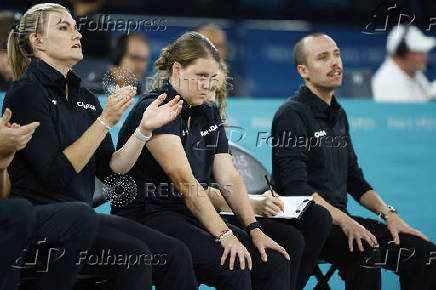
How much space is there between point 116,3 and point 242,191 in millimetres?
3618

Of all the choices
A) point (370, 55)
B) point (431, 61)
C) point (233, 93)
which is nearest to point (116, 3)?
point (233, 93)

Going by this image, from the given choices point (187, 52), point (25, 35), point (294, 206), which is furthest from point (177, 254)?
point (25, 35)

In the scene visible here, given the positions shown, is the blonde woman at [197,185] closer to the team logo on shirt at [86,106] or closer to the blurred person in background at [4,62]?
the team logo on shirt at [86,106]

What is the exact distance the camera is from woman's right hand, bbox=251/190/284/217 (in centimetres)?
280

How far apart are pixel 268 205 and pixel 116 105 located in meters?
0.83

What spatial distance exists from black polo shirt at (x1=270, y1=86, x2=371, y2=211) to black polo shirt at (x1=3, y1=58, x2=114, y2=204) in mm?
989

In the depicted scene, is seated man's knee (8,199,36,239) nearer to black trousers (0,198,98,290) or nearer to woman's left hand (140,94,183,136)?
black trousers (0,198,98,290)

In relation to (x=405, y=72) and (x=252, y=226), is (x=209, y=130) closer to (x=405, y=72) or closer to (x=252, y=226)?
(x=252, y=226)

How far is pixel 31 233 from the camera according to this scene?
2057mm

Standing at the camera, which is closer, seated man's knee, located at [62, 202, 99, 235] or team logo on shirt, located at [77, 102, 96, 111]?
seated man's knee, located at [62, 202, 99, 235]

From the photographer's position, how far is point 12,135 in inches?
82.4

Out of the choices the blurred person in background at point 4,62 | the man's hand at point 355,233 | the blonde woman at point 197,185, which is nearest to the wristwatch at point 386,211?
the man's hand at point 355,233

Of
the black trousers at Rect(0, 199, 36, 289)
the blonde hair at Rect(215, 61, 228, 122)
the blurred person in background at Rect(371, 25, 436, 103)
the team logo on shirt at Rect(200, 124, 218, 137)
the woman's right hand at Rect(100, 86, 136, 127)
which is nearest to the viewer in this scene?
the black trousers at Rect(0, 199, 36, 289)

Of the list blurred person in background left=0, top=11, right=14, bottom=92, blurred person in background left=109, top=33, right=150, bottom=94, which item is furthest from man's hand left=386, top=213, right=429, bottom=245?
blurred person in background left=0, top=11, right=14, bottom=92
